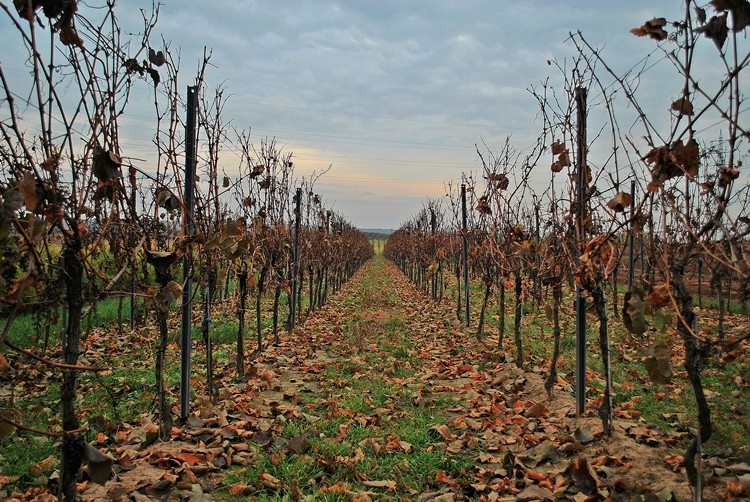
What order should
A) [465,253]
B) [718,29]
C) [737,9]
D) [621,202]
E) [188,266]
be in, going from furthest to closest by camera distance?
[465,253] → [188,266] → [621,202] → [718,29] → [737,9]

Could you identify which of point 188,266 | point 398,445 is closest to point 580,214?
point 398,445

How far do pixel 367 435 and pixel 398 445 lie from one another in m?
0.36

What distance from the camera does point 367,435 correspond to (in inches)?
172

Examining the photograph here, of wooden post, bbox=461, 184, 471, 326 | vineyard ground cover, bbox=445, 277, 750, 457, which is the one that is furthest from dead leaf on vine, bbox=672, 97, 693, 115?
wooden post, bbox=461, 184, 471, 326

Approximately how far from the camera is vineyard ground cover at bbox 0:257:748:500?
11.1 feet

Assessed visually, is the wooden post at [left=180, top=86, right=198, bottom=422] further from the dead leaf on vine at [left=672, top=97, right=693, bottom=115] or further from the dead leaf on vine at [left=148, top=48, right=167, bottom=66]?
the dead leaf on vine at [left=672, top=97, right=693, bottom=115]

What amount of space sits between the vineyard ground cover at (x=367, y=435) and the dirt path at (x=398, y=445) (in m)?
0.01

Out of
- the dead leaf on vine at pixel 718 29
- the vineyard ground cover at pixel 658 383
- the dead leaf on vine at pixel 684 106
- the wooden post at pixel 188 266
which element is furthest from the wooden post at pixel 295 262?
the dead leaf on vine at pixel 718 29

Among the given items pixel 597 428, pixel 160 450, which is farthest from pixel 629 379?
pixel 160 450

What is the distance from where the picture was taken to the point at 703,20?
246 centimetres

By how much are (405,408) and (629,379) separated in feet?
9.20

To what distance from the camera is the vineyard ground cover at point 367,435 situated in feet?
11.1

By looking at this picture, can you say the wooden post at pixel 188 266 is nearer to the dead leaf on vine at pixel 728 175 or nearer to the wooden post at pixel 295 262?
the dead leaf on vine at pixel 728 175

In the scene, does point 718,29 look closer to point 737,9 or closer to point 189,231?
point 737,9
